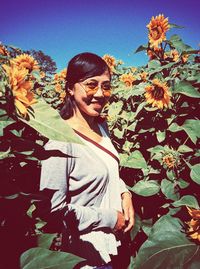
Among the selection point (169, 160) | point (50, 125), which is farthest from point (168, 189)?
point (50, 125)

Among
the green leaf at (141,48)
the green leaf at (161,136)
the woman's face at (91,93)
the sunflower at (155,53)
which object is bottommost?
the green leaf at (161,136)

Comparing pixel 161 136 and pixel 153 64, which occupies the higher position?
pixel 153 64

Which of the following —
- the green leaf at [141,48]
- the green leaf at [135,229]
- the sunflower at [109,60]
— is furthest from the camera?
the sunflower at [109,60]

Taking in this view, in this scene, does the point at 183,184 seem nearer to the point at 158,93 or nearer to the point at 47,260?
the point at 158,93

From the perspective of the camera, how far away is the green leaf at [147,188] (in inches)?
82.9

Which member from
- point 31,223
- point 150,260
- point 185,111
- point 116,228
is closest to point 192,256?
point 150,260

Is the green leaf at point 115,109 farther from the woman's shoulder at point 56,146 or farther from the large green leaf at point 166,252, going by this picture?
the large green leaf at point 166,252

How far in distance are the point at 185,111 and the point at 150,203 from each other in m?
0.84

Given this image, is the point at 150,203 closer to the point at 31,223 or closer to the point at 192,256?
the point at 192,256

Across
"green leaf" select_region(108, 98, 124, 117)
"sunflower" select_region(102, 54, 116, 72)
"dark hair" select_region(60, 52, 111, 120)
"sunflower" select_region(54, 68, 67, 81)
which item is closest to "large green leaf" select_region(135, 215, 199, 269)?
"dark hair" select_region(60, 52, 111, 120)

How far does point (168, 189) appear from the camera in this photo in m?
2.04

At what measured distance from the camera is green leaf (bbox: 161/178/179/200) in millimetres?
1995

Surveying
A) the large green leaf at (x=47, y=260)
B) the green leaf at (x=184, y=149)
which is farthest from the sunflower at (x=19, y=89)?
the green leaf at (x=184, y=149)

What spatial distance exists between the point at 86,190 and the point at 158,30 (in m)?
1.52
